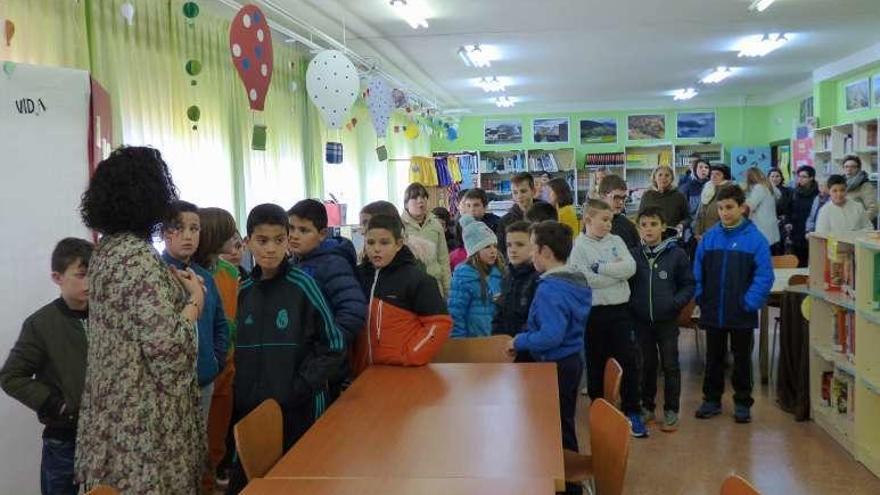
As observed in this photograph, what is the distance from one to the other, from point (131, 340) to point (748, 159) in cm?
1346

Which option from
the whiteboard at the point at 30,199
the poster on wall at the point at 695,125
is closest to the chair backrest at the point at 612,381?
the whiteboard at the point at 30,199

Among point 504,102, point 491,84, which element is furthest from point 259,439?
point 504,102

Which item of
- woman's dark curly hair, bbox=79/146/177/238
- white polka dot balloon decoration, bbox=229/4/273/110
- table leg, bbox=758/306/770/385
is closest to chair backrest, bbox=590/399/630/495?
woman's dark curly hair, bbox=79/146/177/238

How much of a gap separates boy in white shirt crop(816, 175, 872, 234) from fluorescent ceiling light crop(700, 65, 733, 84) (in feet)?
10.6

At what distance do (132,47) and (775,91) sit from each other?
1191 centimetres

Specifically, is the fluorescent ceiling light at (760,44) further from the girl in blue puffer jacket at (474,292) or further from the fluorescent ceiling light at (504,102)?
the girl in blue puffer jacket at (474,292)

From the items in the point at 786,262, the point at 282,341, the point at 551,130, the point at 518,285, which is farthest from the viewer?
the point at 551,130

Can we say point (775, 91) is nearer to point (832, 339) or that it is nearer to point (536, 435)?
point (832, 339)

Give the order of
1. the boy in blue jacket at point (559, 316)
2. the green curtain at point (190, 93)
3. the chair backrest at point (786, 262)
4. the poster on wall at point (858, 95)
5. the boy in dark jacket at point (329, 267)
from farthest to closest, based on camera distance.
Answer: the poster on wall at point (858, 95)
the chair backrest at point (786, 262)
the green curtain at point (190, 93)
the boy in blue jacket at point (559, 316)
the boy in dark jacket at point (329, 267)

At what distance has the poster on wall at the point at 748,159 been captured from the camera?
13539 mm

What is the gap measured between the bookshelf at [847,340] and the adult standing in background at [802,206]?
534 cm

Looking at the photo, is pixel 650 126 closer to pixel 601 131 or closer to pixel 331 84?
pixel 601 131

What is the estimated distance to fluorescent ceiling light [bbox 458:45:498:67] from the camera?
798 centimetres

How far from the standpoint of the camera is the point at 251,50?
3906 millimetres
